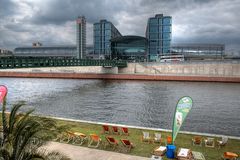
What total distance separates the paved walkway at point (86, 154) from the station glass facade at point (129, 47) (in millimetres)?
A: 159036

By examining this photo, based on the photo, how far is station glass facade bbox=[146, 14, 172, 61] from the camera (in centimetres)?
18350

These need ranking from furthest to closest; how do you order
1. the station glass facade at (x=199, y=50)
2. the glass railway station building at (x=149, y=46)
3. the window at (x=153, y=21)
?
the station glass facade at (x=199, y=50) < the window at (x=153, y=21) < the glass railway station building at (x=149, y=46)

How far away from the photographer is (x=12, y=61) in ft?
163

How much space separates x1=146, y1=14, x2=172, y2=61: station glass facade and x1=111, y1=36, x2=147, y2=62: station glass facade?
397 inches

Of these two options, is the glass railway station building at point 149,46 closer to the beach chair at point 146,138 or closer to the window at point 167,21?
the window at point 167,21

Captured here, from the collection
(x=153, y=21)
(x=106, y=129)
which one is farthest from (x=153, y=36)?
(x=106, y=129)

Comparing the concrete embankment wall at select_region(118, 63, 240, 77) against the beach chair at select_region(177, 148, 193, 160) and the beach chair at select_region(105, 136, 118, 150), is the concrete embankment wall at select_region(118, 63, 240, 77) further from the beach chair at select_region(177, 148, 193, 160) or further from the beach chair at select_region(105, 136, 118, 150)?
the beach chair at select_region(177, 148, 193, 160)

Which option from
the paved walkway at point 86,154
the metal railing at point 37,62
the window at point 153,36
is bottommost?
the paved walkway at point 86,154

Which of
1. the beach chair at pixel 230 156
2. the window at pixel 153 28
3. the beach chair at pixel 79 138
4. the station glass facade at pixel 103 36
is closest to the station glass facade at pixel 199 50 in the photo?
the window at pixel 153 28

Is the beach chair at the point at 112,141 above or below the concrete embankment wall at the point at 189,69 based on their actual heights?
below

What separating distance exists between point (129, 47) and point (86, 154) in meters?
165

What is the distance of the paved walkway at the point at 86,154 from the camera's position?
13.0 m

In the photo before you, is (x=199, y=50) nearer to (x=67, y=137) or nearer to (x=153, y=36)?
(x=153, y=36)

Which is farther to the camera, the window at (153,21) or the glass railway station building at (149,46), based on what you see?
the window at (153,21)
